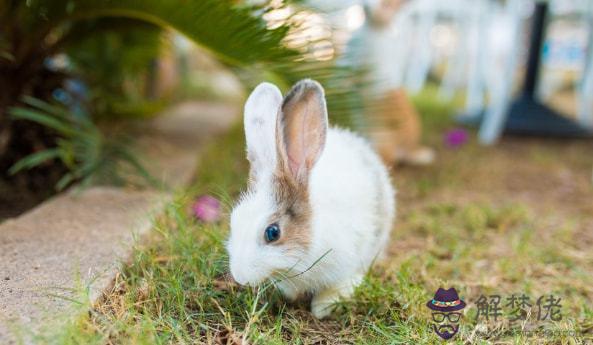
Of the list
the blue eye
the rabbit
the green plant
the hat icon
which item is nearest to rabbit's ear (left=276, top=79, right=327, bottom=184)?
the rabbit

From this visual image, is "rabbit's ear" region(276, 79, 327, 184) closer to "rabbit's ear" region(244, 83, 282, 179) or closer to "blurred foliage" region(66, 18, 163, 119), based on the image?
"rabbit's ear" region(244, 83, 282, 179)

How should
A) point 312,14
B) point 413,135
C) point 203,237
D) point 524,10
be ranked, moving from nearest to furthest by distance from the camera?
point 203,237 → point 312,14 → point 413,135 → point 524,10

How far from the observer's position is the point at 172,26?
2.59 m

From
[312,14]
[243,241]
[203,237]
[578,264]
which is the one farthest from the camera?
[312,14]

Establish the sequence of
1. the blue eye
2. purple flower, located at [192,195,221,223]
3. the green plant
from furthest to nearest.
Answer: the green plant < purple flower, located at [192,195,221,223] < the blue eye

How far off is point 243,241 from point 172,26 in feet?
4.54

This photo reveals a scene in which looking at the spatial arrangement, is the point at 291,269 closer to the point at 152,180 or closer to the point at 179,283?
the point at 179,283

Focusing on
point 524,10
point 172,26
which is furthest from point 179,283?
point 524,10

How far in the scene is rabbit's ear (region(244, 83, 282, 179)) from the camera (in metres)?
1.67

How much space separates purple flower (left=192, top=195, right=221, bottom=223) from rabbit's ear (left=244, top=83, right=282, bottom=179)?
0.63 metres

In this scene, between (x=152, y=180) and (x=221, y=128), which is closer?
(x=152, y=180)

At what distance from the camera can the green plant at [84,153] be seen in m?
2.62

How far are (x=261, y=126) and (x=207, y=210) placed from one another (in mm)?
757

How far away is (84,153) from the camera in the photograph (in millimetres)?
2744
